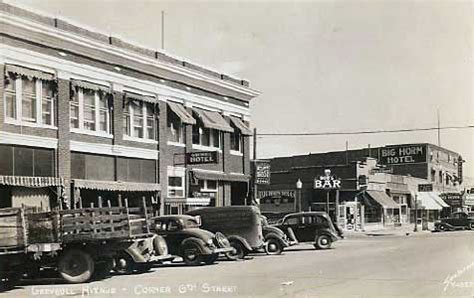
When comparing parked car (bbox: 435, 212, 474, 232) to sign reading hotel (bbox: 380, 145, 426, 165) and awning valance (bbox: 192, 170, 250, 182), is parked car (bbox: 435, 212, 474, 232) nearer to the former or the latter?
awning valance (bbox: 192, 170, 250, 182)

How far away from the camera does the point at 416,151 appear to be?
67188 mm

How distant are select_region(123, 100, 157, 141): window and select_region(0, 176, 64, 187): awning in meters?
5.15

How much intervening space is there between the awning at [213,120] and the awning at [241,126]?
931 mm

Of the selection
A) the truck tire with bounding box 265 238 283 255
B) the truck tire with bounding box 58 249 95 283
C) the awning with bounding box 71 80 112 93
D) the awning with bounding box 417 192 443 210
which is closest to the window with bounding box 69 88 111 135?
the awning with bounding box 71 80 112 93

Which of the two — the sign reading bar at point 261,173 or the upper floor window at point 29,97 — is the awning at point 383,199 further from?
the upper floor window at point 29,97

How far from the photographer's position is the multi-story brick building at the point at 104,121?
2169 cm

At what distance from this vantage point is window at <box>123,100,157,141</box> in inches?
1085

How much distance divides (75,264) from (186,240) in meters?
4.62

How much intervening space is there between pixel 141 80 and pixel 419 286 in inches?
687

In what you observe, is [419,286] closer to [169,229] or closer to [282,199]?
[169,229]

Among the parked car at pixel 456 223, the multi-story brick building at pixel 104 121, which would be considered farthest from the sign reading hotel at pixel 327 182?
the multi-story brick building at pixel 104 121

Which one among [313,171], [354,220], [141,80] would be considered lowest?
[354,220]

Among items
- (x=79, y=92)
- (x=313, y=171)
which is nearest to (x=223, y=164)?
(x=79, y=92)

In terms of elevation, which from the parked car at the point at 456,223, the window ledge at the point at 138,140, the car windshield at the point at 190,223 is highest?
the window ledge at the point at 138,140
